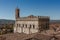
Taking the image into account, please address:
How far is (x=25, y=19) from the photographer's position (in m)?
35.0

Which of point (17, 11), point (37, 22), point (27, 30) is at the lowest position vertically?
point (27, 30)

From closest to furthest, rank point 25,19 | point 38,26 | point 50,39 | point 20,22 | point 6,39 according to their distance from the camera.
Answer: point 50,39 < point 6,39 < point 38,26 < point 25,19 < point 20,22

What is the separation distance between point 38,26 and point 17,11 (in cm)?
1360

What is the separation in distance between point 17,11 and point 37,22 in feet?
42.6

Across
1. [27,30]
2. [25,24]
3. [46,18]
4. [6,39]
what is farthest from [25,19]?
[6,39]

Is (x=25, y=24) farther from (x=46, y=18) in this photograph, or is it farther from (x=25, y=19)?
(x=46, y=18)

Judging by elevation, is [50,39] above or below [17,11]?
below

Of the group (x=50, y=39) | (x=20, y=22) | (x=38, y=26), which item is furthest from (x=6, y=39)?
(x=20, y=22)

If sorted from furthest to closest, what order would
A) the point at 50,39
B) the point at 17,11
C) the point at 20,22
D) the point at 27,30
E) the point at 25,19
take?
1. the point at 17,11
2. the point at 20,22
3. the point at 25,19
4. the point at 27,30
5. the point at 50,39

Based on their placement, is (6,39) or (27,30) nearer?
(6,39)

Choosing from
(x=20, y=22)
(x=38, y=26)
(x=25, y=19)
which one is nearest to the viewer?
(x=38, y=26)

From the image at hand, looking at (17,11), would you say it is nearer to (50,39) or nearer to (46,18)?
(46,18)

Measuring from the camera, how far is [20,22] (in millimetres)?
37469

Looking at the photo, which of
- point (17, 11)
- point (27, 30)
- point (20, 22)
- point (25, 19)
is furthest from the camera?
point (17, 11)
